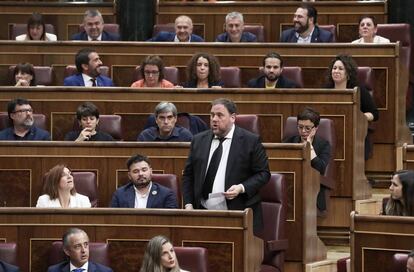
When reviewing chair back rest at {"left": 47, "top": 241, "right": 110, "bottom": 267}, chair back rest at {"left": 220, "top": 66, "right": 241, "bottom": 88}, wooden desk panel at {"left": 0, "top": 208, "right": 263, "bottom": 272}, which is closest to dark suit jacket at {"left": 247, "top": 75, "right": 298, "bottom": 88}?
chair back rest at {"left": 220, "top": 66, "right": 241, "bottom": 88}

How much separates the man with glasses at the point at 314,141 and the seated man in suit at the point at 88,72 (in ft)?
4.77

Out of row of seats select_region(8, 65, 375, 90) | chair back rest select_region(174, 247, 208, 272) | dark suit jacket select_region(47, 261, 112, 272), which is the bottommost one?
dark suit jacket select_region(47, 261, 112, 272)

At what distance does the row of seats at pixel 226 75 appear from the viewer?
308 inches

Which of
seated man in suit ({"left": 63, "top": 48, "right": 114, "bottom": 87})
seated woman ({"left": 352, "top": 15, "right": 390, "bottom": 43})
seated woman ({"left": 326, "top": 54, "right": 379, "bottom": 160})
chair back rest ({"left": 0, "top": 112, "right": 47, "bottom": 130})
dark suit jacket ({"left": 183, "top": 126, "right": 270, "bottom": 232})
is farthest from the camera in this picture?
seated woman ({"left": 352, "top": 15, "right": 390, "bottom": 43})

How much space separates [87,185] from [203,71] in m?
1.41

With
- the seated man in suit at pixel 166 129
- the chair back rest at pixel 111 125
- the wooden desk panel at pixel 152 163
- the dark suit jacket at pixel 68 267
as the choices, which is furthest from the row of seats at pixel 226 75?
the dark suit jacket at pixel 68 267

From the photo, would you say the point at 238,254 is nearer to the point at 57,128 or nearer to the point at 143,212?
the point at 143,212

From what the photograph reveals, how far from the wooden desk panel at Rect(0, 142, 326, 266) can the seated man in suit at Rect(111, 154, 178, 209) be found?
422 mm

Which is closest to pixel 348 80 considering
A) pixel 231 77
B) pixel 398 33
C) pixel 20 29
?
pixel 231 77

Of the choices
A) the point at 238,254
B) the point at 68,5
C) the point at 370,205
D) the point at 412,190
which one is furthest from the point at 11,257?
the point at 68,5

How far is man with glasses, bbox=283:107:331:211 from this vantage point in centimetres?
681

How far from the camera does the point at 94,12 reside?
8.83 m

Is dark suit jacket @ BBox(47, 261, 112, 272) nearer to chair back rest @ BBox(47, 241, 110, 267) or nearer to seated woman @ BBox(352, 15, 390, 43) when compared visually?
chair back rest @ BBox(47, 241, 110, 267)

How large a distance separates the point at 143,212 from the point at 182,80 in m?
2.41
